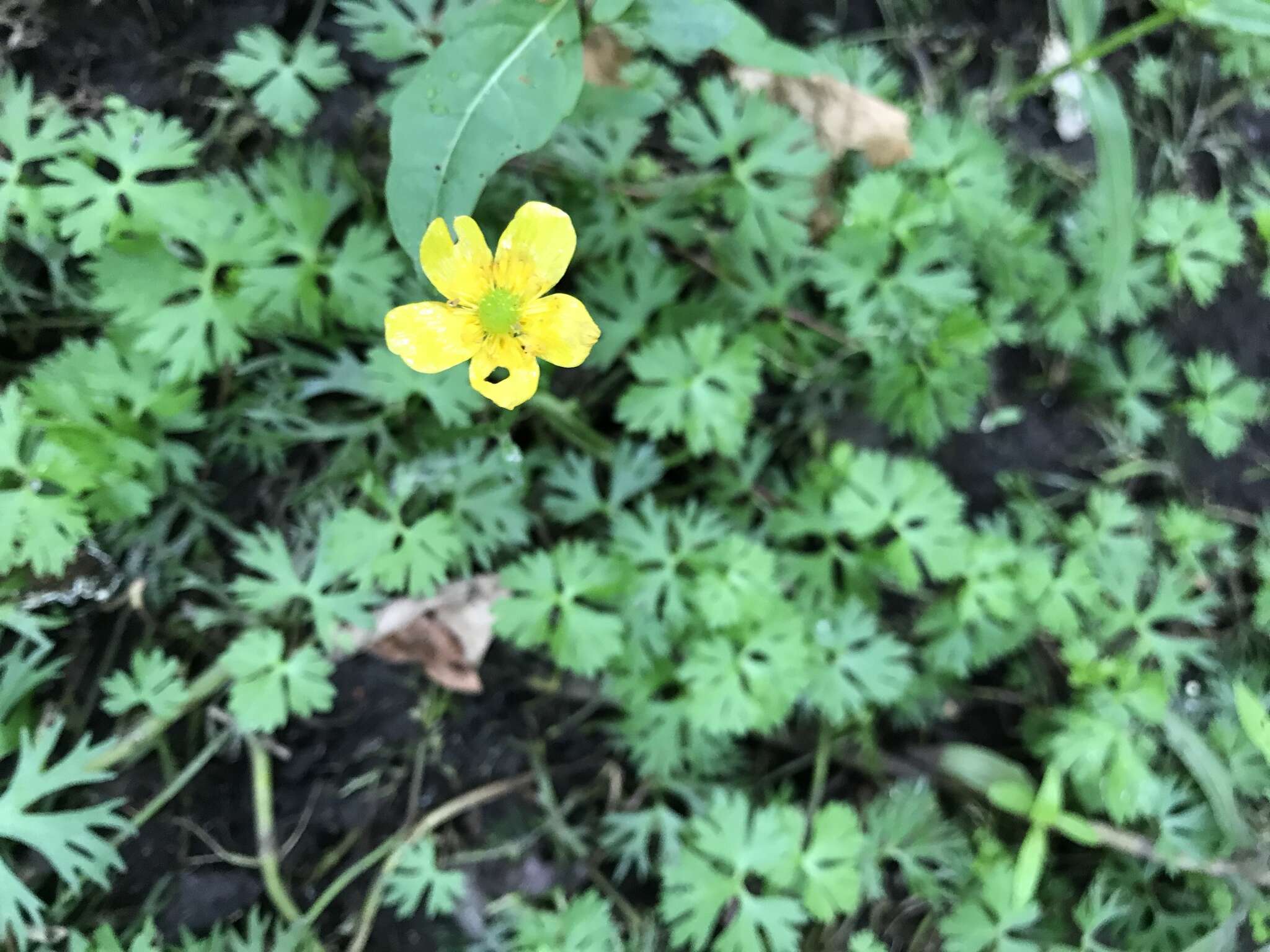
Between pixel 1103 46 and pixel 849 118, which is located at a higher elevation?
pixel 1103 46

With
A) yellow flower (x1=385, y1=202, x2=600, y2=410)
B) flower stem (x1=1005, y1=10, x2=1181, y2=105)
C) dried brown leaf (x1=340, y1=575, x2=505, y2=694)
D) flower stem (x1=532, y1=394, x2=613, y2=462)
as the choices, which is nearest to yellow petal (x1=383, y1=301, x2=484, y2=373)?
yellow flower (x1=385, y1=202, x2=600, y2=410)

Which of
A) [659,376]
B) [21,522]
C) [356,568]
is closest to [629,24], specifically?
[659,376]

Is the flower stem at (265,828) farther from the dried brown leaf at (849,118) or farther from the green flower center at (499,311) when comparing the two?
the dried brown leaf at (849,118)

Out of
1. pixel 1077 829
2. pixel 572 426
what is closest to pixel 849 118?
pixel 572 426

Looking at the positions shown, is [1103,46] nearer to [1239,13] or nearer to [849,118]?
[1239,13]

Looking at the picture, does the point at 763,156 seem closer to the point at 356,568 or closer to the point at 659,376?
the point at 659,376

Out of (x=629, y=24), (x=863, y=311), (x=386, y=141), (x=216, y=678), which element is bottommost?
(x=216, y=678)

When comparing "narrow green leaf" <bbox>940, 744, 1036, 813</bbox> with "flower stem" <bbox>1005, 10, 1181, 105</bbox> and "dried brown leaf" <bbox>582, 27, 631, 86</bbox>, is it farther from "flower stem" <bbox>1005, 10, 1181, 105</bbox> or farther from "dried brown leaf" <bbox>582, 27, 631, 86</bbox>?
"dried brown leaf" <bbox>582, 27, 631, 86</bbox>
